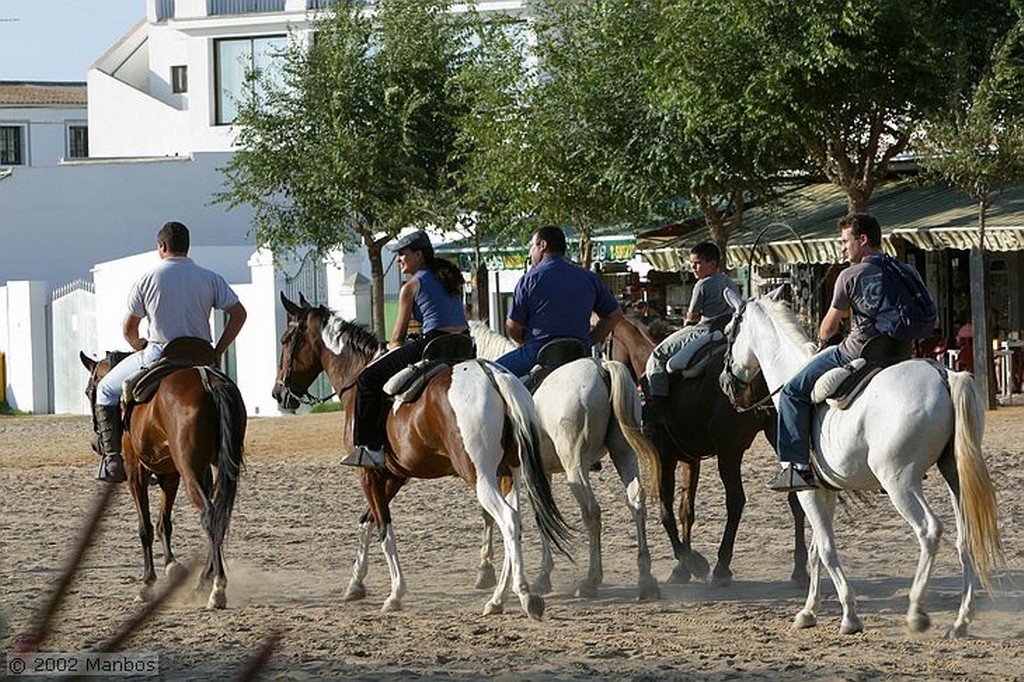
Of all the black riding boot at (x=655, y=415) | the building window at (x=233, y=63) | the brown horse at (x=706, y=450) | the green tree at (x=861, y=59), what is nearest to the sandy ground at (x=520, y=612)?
the brown horse at (x=706, y=450)

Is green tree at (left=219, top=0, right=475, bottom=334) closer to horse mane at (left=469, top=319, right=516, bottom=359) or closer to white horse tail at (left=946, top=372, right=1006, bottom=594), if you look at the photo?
horse mane at (left=469, top=319, right=516, bottom=359)

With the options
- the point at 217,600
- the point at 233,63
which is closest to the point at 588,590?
the point at 217,600

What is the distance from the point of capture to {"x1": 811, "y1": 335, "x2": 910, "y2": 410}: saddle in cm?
867

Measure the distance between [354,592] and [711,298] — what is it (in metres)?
3.24

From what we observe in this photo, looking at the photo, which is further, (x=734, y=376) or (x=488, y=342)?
(x=488, y=342)

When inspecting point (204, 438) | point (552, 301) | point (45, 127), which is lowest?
point (204, 438)

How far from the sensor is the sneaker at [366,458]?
33.7ft

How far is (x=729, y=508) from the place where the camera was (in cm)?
1086

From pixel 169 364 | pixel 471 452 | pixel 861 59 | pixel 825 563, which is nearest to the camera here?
pixel 825 563

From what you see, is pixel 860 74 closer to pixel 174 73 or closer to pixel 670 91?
pixel 670 91

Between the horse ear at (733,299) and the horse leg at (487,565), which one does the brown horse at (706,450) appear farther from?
the horse leg at (487,565)

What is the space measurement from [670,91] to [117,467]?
15.2 metres

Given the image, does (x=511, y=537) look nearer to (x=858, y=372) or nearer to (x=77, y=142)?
(x=858, y=372)

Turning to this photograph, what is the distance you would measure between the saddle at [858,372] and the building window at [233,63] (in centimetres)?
3858
